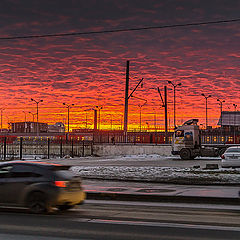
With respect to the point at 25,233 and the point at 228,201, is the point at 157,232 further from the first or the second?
the point at 228,201

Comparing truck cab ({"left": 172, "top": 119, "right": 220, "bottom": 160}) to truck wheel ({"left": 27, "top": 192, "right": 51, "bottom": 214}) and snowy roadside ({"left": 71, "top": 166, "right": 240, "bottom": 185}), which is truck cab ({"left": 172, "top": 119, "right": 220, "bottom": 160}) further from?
truck wheel ({"left": 27, "top": 192, "right": 51, "bottom": 214})

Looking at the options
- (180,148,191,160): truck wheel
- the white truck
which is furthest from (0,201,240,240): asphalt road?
the white truck

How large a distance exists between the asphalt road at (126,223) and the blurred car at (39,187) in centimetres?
33

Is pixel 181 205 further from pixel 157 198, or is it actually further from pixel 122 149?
pixel 122 149

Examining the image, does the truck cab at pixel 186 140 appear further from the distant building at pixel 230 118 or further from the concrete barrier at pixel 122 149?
the distant building at pixel 230 118

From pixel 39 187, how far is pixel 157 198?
572 cm

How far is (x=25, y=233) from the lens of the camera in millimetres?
9102

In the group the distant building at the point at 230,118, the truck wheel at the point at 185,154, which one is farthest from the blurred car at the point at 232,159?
the distant building at the point at 230,118

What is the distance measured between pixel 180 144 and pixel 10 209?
3268 centimetres

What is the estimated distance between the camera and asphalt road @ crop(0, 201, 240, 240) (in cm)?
904

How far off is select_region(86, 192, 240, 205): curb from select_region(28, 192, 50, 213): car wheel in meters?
5.06

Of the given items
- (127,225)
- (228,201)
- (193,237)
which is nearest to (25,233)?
(127,225)

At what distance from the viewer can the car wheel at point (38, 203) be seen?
38.8 ft

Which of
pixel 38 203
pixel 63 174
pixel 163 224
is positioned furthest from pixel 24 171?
pixel 163 224
